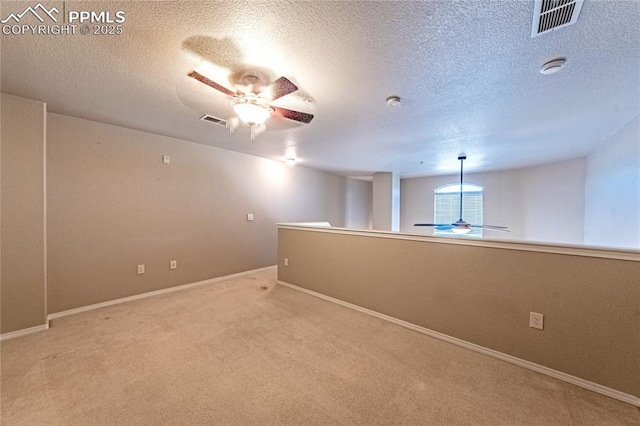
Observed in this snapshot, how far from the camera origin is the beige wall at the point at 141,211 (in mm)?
2742

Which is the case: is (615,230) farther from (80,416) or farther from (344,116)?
(80,416)

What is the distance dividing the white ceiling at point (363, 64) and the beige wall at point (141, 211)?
0.40 metres

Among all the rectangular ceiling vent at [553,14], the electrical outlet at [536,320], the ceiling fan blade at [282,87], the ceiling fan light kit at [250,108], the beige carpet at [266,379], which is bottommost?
the beige carpet at [266,379]

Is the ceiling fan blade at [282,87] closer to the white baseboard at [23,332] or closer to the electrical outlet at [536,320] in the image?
the electrical outlet at [536,320]

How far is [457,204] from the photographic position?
658 centimetres

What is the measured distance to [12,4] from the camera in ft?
4.18

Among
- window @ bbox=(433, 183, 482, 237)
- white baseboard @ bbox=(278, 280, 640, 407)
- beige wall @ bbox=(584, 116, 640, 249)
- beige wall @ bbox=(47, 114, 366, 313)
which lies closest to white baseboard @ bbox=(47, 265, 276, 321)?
beige wall @ bbox=(47, 114, 366, 313)

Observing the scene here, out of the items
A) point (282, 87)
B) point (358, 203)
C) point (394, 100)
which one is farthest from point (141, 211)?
point (358, 203)

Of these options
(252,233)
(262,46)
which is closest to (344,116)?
(262,46)

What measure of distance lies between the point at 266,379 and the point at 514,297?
2.16 m

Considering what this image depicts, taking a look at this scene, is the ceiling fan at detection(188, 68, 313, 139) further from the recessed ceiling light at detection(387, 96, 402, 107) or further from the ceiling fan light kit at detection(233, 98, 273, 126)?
the recessed ceiling light at detection(387, 96, 402, 107)

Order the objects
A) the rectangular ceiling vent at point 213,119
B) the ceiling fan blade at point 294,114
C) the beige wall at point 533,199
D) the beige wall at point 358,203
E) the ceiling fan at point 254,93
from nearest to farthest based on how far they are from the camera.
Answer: the ceiling fan at point 254,93
the ceiling fan blade at point 294,114
the rectangular ceiling vent at point 213,119
the beige wall at point 533,199
the beige wall at point 358,203

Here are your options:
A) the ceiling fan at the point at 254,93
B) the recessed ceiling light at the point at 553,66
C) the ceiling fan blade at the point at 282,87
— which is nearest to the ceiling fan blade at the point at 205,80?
the ceiling fan at the point at 254,93

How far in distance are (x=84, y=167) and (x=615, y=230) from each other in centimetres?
677
